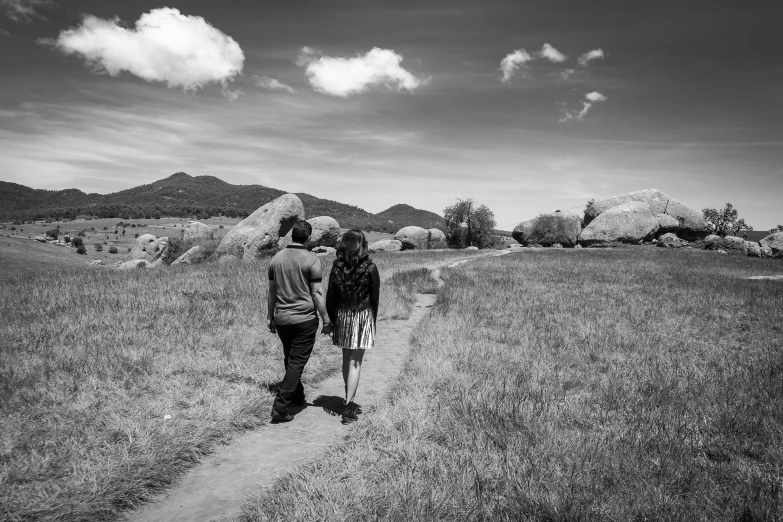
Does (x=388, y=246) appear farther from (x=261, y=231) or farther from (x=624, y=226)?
(x=624, y=226)

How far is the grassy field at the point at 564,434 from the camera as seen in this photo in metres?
3.33

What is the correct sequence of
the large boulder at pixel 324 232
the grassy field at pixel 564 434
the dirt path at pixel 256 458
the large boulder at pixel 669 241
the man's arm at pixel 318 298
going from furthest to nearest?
1. the large boulder at pixel 669 241
2. the large boulder at pixel 324 232
3. the man's arm at pixel 318 298
4. the dirt path at pixel 256 458
5. the grassy field at pixel 564 434

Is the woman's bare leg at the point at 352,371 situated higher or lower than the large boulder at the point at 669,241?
lower

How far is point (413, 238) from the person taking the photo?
174ft

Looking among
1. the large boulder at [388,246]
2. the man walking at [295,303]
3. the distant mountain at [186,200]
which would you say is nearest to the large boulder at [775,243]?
the large boulder at [388,246]

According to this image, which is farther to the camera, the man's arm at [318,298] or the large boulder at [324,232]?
the large boulder at [324,232]

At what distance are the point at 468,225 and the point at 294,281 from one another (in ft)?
178

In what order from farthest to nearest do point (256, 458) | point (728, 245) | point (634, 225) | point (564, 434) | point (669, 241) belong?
1. point (634, 225)
2. point (669, 241)
3. point (728, 245)
4. point (564, 434)
5. point (256, 458)

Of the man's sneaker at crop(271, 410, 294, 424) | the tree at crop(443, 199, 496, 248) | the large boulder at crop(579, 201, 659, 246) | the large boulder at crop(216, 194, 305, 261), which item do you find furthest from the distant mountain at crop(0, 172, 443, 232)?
the man's sneaker at crop(271, 410, 294, 424)

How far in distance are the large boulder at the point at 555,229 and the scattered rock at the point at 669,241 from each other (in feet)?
32.5

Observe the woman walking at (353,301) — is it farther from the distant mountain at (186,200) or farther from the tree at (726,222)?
the distant mountain at (186,200)

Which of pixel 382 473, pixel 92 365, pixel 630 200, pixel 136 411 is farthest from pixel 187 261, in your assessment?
pixel 630 200

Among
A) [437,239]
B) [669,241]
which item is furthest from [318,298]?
[669,241]

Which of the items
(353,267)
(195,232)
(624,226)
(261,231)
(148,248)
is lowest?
(148,248)
